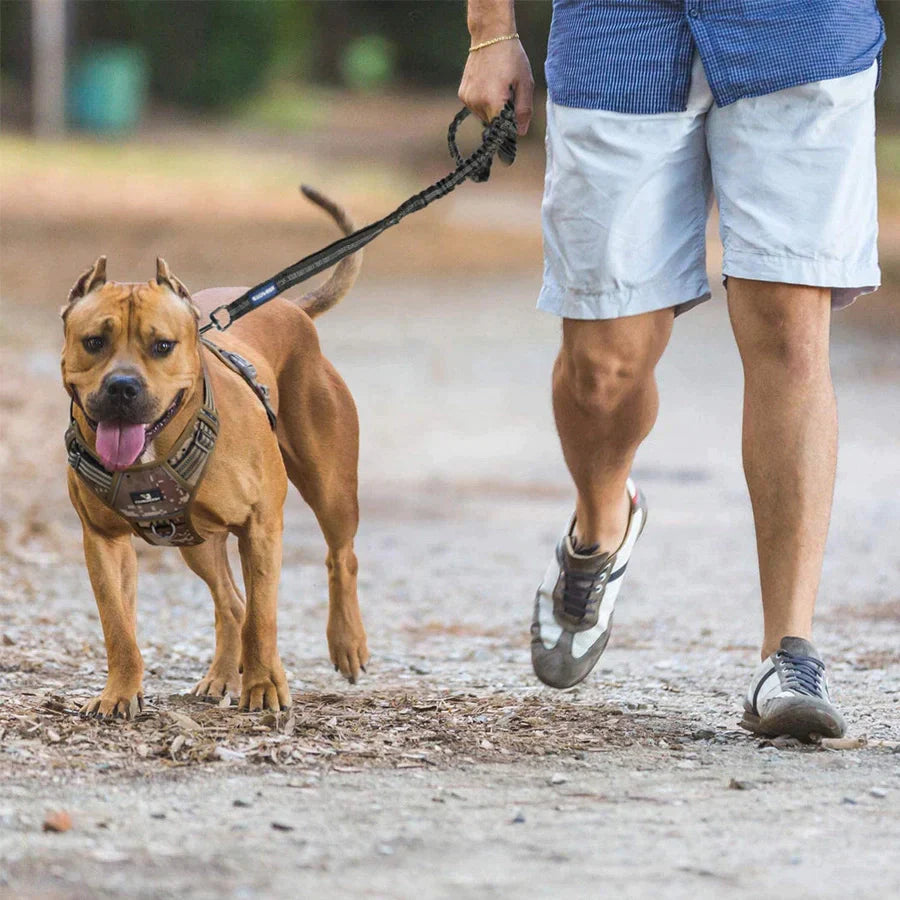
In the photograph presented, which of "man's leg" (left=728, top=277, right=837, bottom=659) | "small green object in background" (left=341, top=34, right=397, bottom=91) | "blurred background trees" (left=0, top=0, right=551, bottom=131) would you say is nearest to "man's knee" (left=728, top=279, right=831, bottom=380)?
"man's leg" (left=728, top=277, right=837, bottom=659)

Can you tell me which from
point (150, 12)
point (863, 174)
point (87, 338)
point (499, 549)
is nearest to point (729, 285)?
point (863, 174)

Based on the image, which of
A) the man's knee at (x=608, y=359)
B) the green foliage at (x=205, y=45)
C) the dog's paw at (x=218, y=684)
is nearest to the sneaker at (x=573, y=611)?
the man's knee at (x=608, y=359)

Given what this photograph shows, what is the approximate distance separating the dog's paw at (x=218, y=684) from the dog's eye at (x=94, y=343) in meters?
0.97

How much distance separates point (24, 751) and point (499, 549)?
3.96 meters

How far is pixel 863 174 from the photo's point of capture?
12.7 ft

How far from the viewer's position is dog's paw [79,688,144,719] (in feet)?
12.5

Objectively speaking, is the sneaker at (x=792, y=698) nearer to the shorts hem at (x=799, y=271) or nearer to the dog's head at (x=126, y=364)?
the shorts hem at (x=799, y=271)

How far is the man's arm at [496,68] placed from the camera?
4203 mm

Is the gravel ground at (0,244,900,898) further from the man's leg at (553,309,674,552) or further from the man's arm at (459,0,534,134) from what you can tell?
the man's arm at (459,0,534,134)

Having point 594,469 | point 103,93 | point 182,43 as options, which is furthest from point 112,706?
point 182,43

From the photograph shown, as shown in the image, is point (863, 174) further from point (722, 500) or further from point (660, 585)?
point (722, 500)

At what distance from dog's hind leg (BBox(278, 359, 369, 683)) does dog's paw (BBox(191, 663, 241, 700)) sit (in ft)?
1.09

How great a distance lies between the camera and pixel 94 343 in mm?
3725

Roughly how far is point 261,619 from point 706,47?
162 cm
